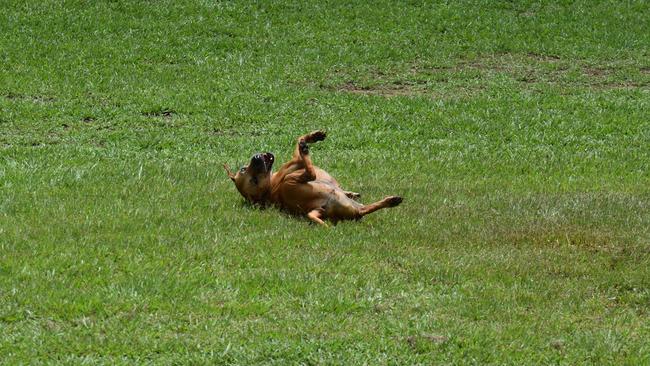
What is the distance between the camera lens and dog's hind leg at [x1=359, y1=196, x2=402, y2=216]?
8.88m

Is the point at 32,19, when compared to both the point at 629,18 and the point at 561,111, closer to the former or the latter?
the point at 561,111

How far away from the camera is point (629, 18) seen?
22.6 m

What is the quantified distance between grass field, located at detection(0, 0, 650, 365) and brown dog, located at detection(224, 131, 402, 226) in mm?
209

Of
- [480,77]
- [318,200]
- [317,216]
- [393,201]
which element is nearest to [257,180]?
[318,200]

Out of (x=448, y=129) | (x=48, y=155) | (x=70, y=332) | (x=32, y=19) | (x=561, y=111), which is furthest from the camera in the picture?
(x=32, y=19)

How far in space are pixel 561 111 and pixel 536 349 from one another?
34.3ft

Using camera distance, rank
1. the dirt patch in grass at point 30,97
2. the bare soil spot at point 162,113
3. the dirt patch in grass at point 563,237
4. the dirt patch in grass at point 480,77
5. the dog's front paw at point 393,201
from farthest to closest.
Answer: the dirt patch in grass at point 480,77, the dirt patch in grass at point 30,97, the bare soil spot at point 162,113, the dog's front paw at point 393,201, the dirt patch in grass at point 563,237

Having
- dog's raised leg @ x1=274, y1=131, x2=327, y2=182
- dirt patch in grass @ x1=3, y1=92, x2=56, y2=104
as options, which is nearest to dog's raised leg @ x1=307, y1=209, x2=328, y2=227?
Result: dog's raised leg @ x1=274, y1=131, x2=327, y2=182

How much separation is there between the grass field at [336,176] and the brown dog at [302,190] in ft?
0.69

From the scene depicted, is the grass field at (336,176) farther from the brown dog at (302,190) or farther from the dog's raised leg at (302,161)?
the dog's raised leg at (302,161)

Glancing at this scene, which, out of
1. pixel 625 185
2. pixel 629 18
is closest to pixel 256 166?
pixel 625 185

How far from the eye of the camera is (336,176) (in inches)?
453

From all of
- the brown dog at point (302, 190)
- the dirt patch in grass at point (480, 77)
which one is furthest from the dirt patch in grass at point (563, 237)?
the dirt patch in grass at point (480, 77)

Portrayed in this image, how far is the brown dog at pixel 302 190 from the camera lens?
9117 millimetres
